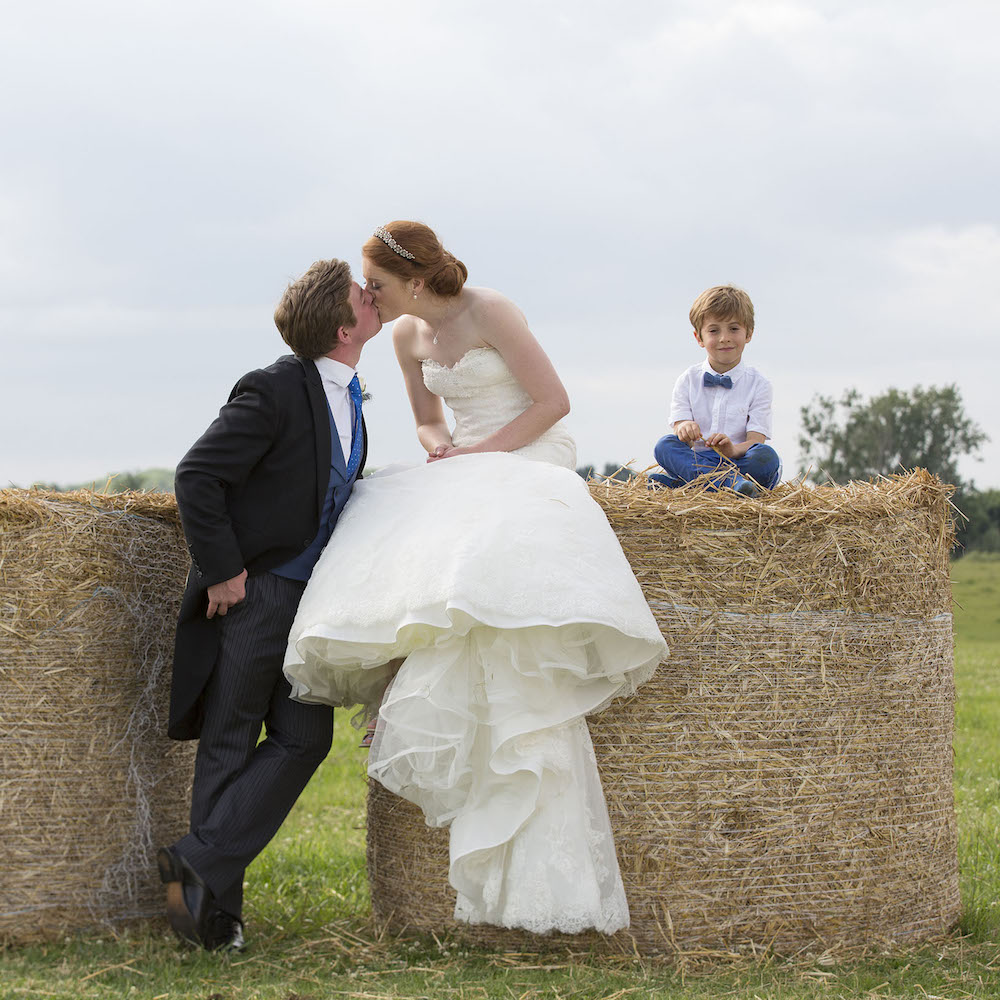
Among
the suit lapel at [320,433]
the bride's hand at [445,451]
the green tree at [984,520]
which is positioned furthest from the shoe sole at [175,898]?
the green tree at [984,520]

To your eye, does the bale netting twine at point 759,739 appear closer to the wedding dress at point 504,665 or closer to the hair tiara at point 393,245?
the wedding dress at point 504,665

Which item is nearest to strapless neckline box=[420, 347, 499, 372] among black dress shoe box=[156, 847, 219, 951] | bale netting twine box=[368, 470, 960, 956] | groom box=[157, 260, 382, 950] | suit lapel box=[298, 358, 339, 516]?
groom box=[157, 260, 382, 950]

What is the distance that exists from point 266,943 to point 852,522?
92.6 inches

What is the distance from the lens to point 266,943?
3.92 meters

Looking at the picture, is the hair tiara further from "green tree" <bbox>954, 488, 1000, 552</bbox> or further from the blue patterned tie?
"green tree" <bbox>954, 488, 1000, 552</bbox>

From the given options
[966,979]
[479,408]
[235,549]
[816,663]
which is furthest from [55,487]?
[966,979]

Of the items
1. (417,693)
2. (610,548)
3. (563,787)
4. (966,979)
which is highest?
(610,548)

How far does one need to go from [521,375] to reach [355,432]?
597mm

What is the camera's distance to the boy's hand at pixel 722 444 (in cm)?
→ 433

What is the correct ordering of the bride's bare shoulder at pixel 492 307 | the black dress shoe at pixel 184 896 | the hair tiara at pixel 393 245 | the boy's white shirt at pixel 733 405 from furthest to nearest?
1. the boy's white shirt at pixel 733 405
2. the bride's bare shoulder at pixel 492 307
3. the hair tiara at pixel 393 245
4. the black dress shoe at pixel 184 896

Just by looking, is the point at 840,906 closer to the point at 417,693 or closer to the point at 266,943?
the point at 417,693

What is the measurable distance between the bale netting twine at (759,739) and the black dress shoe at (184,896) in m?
0.66

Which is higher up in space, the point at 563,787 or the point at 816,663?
the point at 816,663

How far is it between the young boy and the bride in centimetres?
102
